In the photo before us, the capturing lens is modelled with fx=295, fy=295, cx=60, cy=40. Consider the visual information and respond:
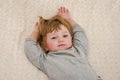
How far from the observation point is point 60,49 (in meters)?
1.45

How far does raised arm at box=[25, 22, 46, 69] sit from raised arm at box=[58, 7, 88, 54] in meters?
0.18

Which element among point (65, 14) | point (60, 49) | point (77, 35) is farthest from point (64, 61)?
point (65, 14)

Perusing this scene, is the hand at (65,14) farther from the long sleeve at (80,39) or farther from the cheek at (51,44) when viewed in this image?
the cheek at (51,44)

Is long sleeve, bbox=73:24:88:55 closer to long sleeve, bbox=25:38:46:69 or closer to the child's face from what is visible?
the child's face

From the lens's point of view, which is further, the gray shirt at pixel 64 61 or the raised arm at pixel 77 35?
the raised arm at pixel 77 35

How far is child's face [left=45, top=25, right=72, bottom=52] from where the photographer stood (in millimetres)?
1448

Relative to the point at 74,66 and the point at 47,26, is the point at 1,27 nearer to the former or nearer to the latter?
the point at 47,26

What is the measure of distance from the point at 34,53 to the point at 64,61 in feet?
0.50

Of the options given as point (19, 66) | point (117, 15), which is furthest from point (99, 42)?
point (19, 66)

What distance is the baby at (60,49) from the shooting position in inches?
54.8

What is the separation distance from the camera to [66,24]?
1.51m

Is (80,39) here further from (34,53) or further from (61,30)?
(34,53)

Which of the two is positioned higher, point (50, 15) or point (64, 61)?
point (50, 15)

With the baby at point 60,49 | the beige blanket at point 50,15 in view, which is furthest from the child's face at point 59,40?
the beige blanket at point 50,15
